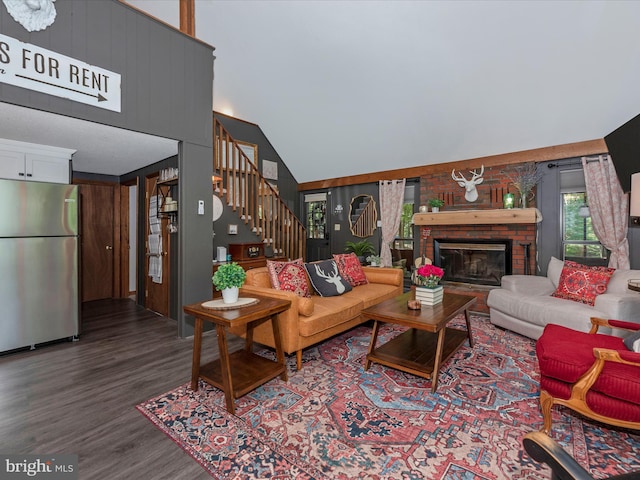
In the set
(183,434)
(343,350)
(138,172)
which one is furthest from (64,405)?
(138,172)

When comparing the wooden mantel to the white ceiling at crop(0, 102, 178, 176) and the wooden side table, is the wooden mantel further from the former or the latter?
the white ceiling at crop(0, 102, 178, 176)

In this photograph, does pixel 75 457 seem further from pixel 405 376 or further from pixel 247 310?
pixel 405 376

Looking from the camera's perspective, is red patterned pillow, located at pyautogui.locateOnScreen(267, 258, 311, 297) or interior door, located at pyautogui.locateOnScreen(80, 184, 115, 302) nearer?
red patterned pillow, located at pyautogui.locateOnScreen(267, 258, 311, 297)

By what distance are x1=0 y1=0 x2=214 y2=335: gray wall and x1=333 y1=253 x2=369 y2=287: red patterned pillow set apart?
1.73m

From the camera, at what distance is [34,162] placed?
358 centimetres

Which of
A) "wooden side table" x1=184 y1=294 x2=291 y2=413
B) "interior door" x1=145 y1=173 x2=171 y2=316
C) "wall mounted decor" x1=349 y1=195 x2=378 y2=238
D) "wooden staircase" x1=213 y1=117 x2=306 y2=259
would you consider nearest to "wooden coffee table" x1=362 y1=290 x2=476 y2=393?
"wooden side table" x1=184 y1=294 x2=291 y2=413

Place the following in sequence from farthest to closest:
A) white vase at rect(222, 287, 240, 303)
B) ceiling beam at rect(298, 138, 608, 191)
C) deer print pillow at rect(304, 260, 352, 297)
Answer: ceiling beam at rect(298, 138, 608, 191) < deer print pillow at rect(304, 260, 352, 297) < white vase at rect(222, 287, 240, 303)

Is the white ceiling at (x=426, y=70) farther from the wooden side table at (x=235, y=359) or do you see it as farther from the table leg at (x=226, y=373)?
the table leg at (x=226, y=373)

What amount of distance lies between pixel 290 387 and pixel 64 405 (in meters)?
1.67

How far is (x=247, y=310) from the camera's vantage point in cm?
235

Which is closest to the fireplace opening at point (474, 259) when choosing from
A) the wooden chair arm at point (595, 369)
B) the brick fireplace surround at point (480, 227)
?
the brick fireplace surround at point (480, 227)

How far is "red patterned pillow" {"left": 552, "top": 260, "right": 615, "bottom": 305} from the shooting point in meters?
3.38

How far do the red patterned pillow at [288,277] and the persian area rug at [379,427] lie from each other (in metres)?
0.83

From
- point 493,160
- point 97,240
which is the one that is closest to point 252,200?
point 97,240
